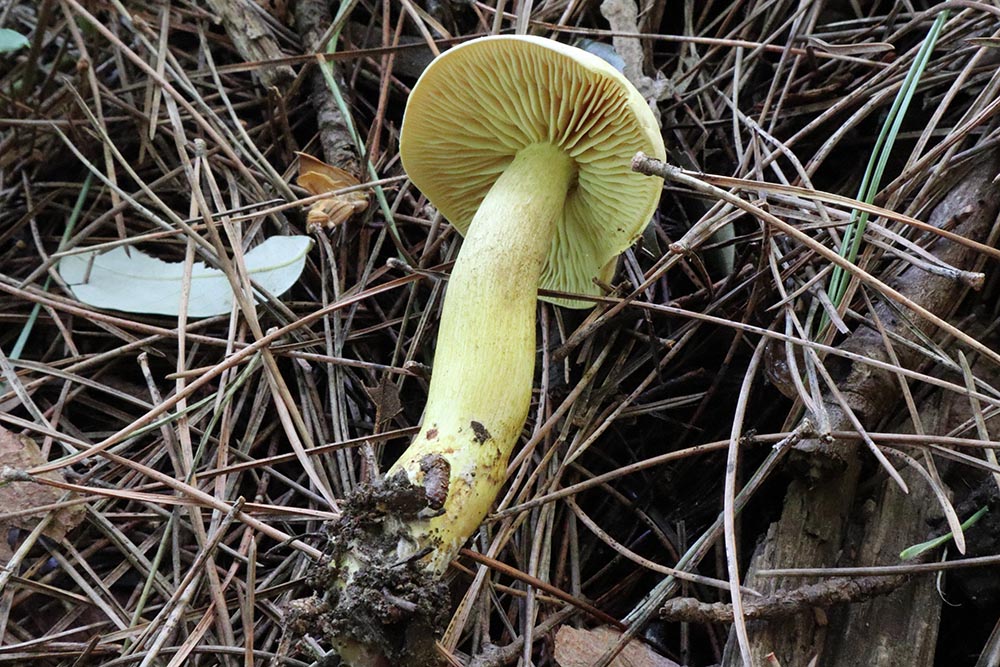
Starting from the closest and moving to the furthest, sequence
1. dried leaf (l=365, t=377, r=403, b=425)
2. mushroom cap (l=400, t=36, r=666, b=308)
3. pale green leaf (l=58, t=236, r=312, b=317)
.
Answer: mushroom cap (l=400, t=36, r=666, b=308), dried leaf (l=365, t=377, r=403, b=425), pale green leaf (l=58, t=236, r=312, b=317)

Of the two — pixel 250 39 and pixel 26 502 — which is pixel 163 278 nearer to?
pixel 26 502

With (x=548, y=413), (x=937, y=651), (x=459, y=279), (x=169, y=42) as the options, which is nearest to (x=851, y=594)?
(x=937, y=651)

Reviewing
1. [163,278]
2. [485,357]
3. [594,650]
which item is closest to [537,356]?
[485,357]

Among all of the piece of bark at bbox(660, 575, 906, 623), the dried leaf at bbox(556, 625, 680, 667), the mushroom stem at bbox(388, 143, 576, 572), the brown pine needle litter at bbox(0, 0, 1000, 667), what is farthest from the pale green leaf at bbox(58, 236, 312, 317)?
the piece of bark at bbox(660, 575, 906, 623)

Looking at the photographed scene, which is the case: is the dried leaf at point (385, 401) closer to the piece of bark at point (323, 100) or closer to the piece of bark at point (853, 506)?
the piece of bark at point (323, 100)

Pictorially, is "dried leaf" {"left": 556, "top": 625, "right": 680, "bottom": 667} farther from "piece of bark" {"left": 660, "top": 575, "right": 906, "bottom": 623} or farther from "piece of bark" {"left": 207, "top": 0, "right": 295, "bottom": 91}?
"piece of bark" {"left": 207, "top": 0, "right": 295, "bottom": 91}

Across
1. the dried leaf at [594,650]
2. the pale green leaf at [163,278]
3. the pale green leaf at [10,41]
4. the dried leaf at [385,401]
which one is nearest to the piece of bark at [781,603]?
the dried leaf at [594,650]

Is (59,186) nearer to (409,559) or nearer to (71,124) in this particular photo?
(71,124)
